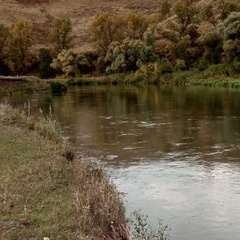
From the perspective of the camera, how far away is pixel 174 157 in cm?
1814

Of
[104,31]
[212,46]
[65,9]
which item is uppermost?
[65,9]

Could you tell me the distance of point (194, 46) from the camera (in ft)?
239

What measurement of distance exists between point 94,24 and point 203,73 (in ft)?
92.7

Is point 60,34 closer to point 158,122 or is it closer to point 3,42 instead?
point 3,42

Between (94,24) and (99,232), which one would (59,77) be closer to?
(94,24)

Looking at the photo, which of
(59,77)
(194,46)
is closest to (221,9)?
(194,46)

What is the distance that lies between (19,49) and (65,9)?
3402cm

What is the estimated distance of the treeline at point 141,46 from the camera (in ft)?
217

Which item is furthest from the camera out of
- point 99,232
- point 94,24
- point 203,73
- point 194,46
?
point 94,24

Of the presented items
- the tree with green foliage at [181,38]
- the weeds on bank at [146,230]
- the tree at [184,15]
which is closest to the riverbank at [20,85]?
the tree with green foliage at [181,38]

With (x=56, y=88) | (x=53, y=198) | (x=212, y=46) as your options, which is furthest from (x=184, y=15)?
(x=53, y=198)

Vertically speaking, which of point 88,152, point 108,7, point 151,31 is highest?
point 108,7

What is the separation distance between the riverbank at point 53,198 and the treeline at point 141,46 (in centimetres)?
4853

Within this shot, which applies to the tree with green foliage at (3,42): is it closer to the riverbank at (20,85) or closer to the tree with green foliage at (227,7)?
the riverbank at (20,85)
